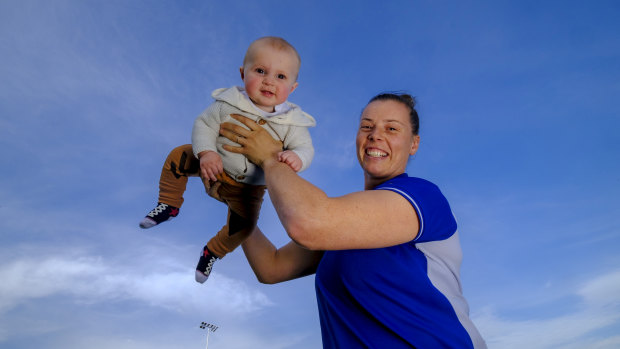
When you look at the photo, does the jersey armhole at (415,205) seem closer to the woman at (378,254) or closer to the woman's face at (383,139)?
the woman at (378,254)

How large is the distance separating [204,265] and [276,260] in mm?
585

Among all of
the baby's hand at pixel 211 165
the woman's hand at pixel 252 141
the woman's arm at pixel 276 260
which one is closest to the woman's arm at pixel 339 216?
the woman's hand at pixel 252 141

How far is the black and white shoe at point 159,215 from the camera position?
10.3 feet

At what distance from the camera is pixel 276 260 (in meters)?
3.75

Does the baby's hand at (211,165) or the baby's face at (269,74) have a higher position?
the baby's face at (269,74)

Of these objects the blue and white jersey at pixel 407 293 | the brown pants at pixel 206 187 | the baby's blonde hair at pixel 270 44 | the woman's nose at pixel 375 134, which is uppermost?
the baby's blonde hair at pixel 270 44

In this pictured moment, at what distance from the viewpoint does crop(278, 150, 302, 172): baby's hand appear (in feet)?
9.20

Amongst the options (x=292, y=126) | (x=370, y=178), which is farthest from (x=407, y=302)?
(x=292, y=126)

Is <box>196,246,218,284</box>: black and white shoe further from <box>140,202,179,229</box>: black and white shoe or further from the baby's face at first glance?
the baby's face

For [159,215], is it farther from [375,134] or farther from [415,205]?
[415,205]

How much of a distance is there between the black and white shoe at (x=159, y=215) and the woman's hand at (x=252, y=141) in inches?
28.1

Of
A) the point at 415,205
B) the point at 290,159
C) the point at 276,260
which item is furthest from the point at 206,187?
the point at 415,205

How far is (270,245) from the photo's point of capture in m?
3.81

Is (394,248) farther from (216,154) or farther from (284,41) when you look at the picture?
(284,41)
